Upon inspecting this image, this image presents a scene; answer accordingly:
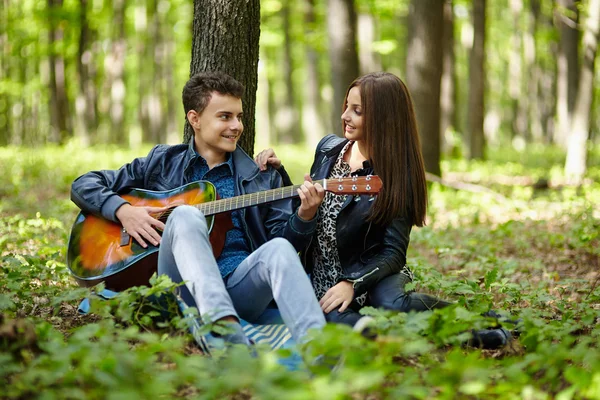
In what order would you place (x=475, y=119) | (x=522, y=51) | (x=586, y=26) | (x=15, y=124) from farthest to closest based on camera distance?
1. (x=15, y=124)
2. (x=522, y=51)
3. (x=475, y=119)
4. (x=586, y=26)

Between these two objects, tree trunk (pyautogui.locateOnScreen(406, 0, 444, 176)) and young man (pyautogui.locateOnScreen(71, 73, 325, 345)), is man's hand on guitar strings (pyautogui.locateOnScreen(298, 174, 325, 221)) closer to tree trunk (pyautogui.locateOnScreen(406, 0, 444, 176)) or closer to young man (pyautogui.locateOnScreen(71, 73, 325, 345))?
young man (pyautogui.locateOnScreen(71, 73, 325, 345))

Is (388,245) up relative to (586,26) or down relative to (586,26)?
down

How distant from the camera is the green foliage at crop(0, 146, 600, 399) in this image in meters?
2.23

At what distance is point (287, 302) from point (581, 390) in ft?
4.44

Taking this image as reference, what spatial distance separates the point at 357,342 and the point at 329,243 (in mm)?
1553

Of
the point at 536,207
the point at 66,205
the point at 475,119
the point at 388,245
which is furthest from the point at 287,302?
the point at 475,119

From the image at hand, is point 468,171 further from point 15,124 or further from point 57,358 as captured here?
point 15,124

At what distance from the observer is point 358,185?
11.4 ft

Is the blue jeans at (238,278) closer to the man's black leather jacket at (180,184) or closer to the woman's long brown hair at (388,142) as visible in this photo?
the man's black leather jacket at (180,184)

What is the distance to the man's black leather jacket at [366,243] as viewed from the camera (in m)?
3.76

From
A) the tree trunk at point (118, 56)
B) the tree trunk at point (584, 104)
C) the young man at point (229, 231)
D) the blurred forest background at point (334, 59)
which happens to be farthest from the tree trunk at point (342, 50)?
the tree trunk at point (118, 56)

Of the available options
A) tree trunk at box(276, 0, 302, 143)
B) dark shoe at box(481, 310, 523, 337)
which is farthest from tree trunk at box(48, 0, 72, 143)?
dark shoe at box(481, 310, 523, 337)

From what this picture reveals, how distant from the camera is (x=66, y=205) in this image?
8.23 metres

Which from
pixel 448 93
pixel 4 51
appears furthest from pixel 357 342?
pixel 4 51
